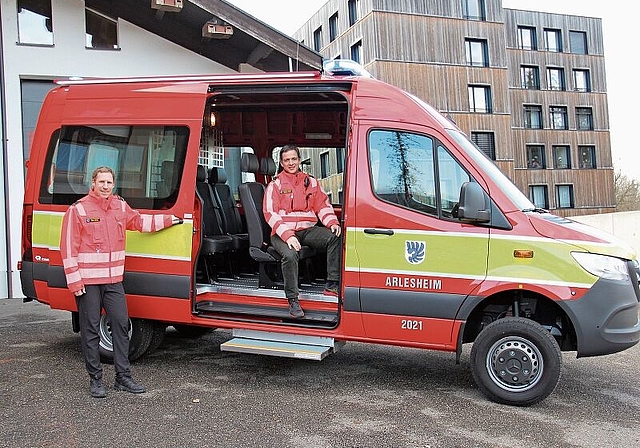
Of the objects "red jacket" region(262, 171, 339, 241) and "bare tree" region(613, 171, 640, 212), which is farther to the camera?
"bare tree" region(613, 171, 640, 212)

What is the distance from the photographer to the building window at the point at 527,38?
131ft

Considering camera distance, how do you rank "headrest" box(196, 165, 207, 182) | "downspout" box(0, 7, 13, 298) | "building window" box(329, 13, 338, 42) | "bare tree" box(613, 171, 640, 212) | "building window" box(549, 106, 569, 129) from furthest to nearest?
1. "bare tree" box(613, 171, 640, 212)
2. "building window" box(549, 106, 569, 129)
3. "building window" box(329, 13, 338, 42)
4. "downspout" box(0, 7, 13, 298)
5. "headrest" box(196, 165, 207, 182)

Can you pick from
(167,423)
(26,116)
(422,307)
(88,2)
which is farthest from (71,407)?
(88,2)

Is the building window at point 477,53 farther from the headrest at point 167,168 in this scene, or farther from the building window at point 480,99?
the headrest at point 167,168

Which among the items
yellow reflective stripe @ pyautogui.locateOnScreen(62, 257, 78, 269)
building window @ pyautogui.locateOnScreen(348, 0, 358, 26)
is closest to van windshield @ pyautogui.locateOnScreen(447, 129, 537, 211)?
yellow reflective stripe @ pyautogui.locateOnScreen(62, 257, 78, 269)

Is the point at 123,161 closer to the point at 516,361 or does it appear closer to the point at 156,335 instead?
the point at 156,335

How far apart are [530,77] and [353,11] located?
13598 millimetres

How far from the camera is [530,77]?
132 ft

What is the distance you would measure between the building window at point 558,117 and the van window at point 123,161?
37.7m

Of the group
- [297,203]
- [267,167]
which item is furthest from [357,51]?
[297,203]

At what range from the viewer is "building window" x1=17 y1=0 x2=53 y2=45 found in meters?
11.4

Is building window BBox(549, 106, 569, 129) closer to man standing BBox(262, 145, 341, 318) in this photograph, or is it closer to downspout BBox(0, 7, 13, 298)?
downspout BBox(0, 7, 13, 298)

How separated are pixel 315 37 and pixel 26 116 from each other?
90.4 feet

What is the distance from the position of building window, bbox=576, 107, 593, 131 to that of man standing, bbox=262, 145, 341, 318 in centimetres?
3853
